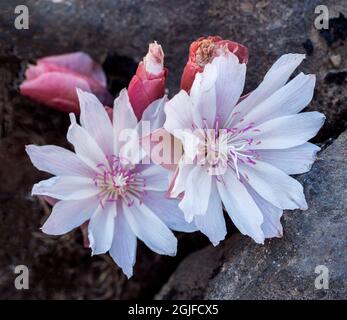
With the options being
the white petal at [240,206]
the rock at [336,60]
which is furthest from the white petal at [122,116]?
the rock at [336,60]

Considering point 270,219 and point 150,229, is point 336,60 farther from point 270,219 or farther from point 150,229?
point 150,229

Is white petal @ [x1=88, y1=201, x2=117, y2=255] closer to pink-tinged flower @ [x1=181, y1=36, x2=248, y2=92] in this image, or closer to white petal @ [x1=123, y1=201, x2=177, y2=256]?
white petal @ [x1=123, y1=201, x2=177, y2=256]

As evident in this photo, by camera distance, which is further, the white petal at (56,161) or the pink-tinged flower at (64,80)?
the pink-tinged flower at (64,80)

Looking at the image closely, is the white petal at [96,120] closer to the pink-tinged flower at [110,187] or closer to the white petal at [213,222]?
the pink-tinged flower at [110,187]

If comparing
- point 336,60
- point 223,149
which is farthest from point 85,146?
point 336,60

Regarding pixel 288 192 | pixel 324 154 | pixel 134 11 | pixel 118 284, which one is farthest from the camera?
pixel 118 284

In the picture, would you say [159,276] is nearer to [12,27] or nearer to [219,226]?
[219,226]

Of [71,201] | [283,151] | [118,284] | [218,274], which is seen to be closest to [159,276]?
[118,284]
